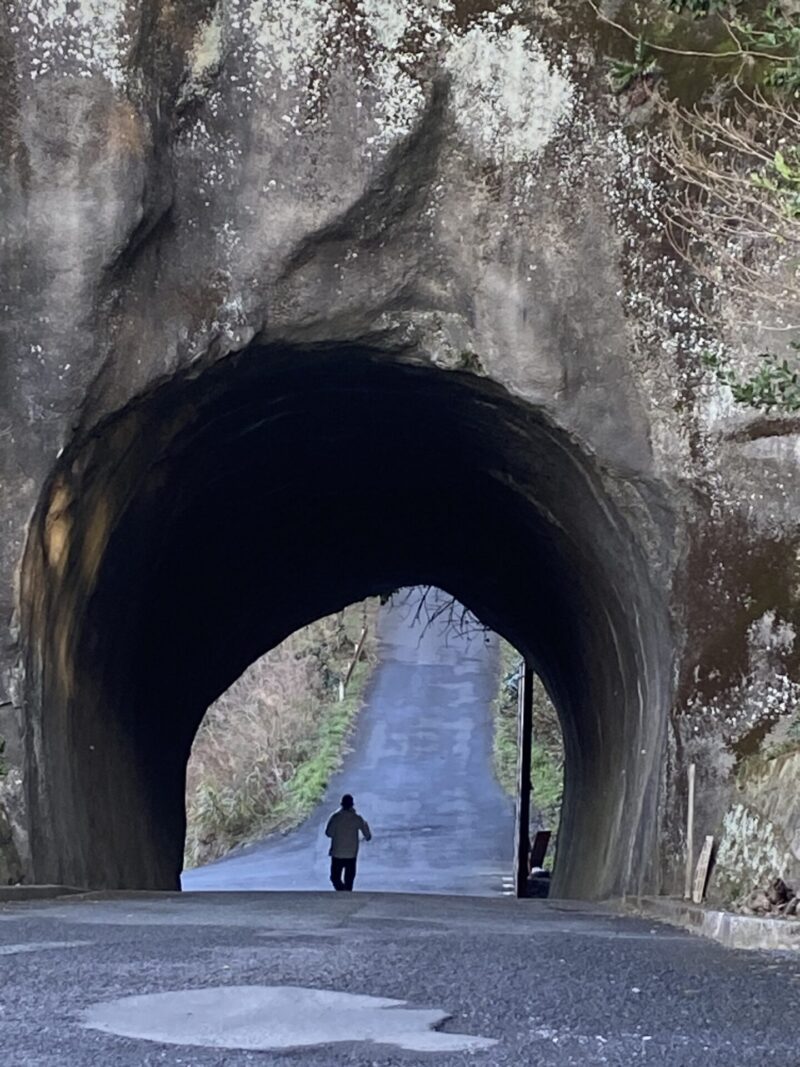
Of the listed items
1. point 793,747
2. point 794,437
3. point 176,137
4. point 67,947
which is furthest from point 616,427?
point 67,947

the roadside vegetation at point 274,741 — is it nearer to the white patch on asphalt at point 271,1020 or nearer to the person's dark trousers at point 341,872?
the person's dark trousers at point 341,872

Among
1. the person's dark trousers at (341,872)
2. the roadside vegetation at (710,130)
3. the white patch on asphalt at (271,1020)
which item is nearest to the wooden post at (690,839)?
the roadside vegetation at (710,130)

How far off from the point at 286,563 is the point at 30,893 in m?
8.61

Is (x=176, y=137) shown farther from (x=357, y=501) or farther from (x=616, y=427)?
(x=357, y=501)

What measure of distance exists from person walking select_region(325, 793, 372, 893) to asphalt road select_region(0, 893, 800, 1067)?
11.4 meters

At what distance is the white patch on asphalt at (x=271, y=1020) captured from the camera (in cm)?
426

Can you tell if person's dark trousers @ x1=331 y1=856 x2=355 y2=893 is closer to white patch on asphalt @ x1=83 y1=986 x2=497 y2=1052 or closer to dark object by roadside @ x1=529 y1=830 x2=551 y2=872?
dark object by roadside @ x1=529 y1=830 x2=551 y2=872

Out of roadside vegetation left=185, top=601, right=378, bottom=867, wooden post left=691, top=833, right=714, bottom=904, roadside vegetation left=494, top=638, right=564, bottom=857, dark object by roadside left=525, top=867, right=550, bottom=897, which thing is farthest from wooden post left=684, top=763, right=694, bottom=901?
roadside vegetation left=185, top=601, right=378, bottom=867

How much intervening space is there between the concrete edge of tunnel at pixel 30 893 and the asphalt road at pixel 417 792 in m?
12.1

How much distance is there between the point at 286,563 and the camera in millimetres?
17656

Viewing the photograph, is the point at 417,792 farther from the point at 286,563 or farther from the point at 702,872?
the point at 702,872

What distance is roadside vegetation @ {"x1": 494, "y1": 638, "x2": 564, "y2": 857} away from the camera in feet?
99.8

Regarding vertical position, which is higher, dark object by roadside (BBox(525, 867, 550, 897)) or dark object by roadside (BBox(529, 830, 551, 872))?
dark object by roadside (BBox(529, 830, 551, 872))

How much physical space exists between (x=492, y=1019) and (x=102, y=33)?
Result: 7183 millimetres
